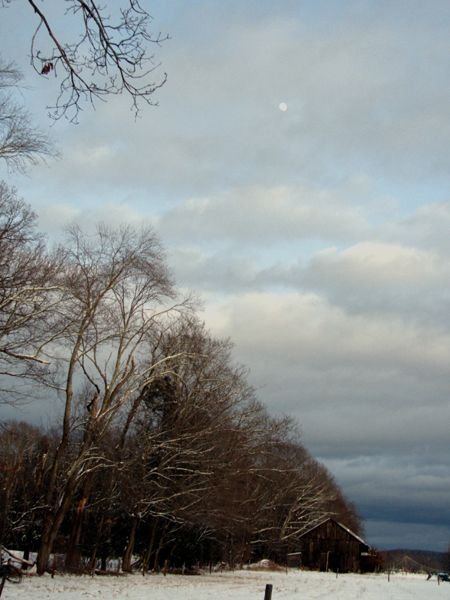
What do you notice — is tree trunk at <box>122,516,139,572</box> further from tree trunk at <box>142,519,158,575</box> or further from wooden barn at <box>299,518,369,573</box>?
wooden barn at <box>299,518,369,573</box>

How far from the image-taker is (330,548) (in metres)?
67.6

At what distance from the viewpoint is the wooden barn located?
220 ft

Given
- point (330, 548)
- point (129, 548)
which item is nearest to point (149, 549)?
point (129, 548)

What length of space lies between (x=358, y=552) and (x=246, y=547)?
17115 mm

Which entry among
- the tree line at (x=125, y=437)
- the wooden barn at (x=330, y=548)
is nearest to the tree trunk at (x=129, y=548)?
the tree line at (x=125, y=437)

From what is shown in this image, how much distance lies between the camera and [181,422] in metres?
33.7

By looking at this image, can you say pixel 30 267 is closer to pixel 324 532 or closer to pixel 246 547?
pixel 246 547

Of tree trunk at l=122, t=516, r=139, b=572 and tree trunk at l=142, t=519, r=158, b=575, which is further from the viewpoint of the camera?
tree trunk at l=142, t=519, r=158, b=575

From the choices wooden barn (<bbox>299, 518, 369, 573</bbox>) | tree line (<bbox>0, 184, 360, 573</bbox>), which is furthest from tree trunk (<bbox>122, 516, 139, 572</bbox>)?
wooden barn (<bbox>299, 518, 369, 573</bbox>)

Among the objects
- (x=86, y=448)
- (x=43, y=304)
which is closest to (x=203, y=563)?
(x=86, y=448)

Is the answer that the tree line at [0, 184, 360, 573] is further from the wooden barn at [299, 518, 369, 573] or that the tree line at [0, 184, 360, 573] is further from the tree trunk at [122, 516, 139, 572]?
the wooden barn at [299, 518, 369, 573]

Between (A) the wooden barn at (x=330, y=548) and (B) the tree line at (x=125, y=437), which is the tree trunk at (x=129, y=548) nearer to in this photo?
(B) the tree line at (x=125, y=437)

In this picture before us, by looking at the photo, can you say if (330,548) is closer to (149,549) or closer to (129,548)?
(149,549)

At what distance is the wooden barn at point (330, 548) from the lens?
67.1 metres
